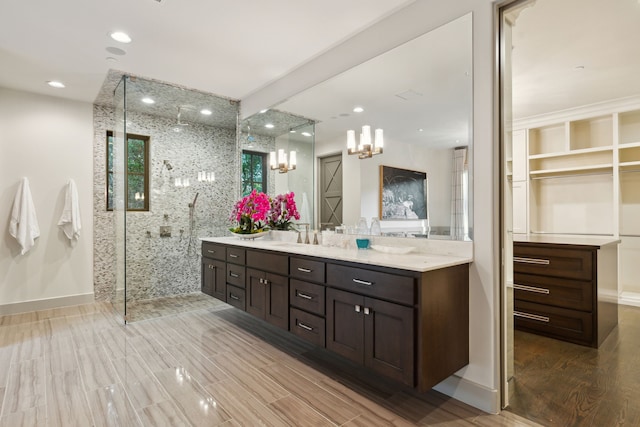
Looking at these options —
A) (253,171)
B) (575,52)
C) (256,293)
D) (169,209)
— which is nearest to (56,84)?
(169,209)

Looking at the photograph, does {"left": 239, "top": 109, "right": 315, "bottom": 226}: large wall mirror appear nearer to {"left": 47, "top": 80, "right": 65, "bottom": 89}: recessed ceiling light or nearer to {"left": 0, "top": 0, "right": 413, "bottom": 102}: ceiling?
{"left": 0, "top": 0, "right": 413, "bottom": 102}: ceiling

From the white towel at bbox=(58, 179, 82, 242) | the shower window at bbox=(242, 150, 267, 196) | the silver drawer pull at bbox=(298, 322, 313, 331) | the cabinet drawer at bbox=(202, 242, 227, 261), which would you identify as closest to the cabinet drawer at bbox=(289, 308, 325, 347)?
the silver drawer pull at bbox=(298, 322, 313, 331)

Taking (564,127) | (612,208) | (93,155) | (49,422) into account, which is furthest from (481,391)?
(93,155)

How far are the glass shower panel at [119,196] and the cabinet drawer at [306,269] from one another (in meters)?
2.28

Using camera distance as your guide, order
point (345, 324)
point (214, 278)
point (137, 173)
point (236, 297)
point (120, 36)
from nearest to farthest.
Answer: point (345, 324) → point (120, 36) → point (236, 297) → point (214, 278) → point (137, 173)

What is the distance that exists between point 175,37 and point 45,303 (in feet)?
12.1

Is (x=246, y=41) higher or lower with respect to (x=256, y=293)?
higher

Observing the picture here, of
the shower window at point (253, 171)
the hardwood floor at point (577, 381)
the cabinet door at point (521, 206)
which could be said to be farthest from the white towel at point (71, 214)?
the cabinet door at point (521, 206)

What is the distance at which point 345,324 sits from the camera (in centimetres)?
218

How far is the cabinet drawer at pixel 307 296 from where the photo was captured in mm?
2387

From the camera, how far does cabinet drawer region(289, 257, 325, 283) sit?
2391 millimetres

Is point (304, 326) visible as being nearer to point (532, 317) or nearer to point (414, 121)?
point (414, 121)

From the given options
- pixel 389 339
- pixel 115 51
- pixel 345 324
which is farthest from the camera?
pixel 115 51

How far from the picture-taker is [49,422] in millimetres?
1851
